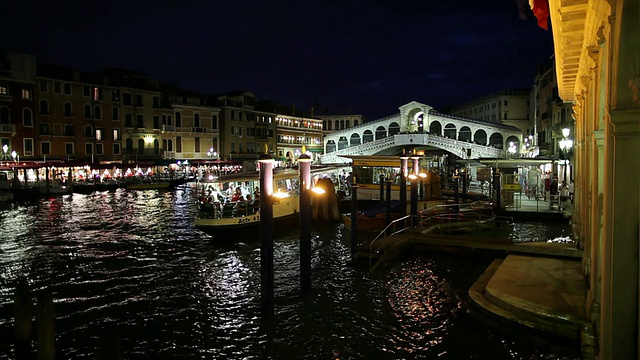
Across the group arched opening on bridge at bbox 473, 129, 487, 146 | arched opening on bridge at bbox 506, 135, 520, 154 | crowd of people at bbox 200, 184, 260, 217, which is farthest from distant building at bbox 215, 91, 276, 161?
crowd of people at bbox 200, 184, 260, 217

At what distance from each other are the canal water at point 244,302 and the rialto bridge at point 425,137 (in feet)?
88.2

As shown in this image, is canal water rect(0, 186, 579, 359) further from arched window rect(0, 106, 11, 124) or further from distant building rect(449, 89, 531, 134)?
distant building rect(449, 89, 531, 134)

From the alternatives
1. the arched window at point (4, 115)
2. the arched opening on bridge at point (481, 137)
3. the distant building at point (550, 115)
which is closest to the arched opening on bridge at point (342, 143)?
the arched opening on bridge at point (481, 137)

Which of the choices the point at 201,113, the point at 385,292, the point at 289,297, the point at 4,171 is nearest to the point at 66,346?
the point at 289,297

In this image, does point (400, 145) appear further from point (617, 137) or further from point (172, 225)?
point (617, 137)

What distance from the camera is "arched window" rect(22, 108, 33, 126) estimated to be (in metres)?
40.5

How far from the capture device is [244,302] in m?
10.8

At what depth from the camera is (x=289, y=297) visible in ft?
36.2

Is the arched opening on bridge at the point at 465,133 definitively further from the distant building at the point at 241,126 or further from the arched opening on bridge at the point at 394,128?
the distant building at the point at 241,126

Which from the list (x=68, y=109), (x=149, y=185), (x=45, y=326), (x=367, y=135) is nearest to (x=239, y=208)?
(x=45, y=326)

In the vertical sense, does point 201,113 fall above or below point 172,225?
above

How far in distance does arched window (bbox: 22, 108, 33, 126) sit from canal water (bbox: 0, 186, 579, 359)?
25.8 m

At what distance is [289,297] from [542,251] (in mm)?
6729

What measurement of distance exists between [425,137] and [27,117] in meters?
37.9
